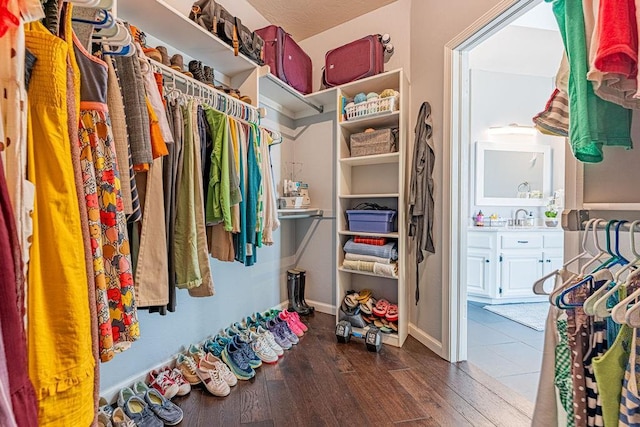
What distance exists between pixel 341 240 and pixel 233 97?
1.37m

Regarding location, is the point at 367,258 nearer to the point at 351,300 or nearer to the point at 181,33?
the point at 351,300

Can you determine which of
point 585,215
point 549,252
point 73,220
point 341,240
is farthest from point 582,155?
point 549,252

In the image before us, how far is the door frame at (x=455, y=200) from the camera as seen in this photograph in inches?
76.5

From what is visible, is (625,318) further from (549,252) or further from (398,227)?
(549,252)

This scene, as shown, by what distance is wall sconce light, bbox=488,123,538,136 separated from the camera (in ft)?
A: 11.9

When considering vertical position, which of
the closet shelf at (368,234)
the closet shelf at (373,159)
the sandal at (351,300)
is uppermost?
the closet shelf at (373,159)

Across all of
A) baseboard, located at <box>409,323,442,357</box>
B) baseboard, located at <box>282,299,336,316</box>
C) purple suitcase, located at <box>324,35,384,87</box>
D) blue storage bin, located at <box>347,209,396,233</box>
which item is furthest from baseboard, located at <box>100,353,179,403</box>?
purple suitcase, located at <box>324,35,384,87</box>

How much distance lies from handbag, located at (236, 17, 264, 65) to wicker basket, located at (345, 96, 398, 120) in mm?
767

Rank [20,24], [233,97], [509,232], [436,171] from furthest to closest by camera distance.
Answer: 1. [509,232]
2. [436,171]
3. [233,97]
4. [20,24]

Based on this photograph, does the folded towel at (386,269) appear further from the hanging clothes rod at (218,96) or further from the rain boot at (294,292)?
the hanging clothes rod at (218,96)

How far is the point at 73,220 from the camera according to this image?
1.97 ft

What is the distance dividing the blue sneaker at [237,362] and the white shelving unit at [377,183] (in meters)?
0.87

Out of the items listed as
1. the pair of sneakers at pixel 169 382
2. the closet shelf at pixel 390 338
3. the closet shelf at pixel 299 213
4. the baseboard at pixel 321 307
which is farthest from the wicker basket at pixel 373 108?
the pair of sneakers at pixel 169 382

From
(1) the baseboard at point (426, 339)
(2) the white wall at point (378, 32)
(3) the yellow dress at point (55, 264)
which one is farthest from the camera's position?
(2) the white wall at point (378, 32)
